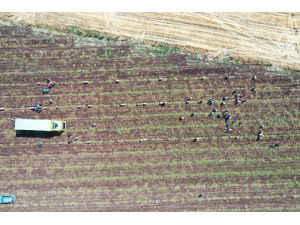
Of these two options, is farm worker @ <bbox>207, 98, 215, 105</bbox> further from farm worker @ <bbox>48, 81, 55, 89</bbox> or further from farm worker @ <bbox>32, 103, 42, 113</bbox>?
farm worker @ <bbox>32, 103, 42, 113</bbox>

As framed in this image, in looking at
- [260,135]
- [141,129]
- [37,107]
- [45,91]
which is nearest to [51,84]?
[45,91]

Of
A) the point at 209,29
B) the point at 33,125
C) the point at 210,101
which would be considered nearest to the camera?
the point at 33,125

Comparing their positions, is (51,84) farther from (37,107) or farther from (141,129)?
(141,129)

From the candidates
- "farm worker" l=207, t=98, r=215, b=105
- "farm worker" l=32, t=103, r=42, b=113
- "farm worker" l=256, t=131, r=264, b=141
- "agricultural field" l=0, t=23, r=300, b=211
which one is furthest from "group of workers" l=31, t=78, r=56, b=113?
"farm worker" l=256, t=131, r=264, b=141

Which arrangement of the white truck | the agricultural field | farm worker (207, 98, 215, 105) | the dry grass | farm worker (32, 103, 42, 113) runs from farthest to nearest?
1. the dry grass
2. farm worker (207, 98, 215, 105)
3. farm worker (32, 103, 42, 113)
4. the agricultural field
5. the white truck

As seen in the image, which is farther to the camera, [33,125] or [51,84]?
[51,84]

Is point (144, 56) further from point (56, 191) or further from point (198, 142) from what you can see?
point (56, 191)
